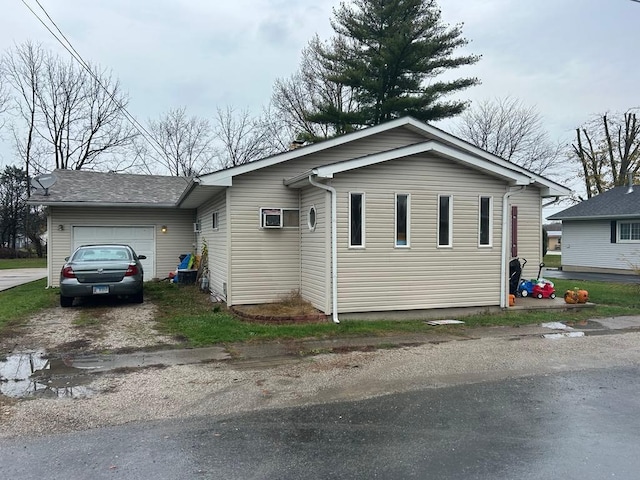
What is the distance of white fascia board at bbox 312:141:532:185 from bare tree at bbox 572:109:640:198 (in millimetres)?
31720

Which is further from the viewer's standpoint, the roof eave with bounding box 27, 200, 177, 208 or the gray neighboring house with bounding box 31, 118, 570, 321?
the roof eave with bounding box 27, 200, 177, 208

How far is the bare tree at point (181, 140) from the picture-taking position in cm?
3631

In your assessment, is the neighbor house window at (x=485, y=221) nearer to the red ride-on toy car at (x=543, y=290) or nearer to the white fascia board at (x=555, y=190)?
the red ride-on toy car at (x=543, y=290)

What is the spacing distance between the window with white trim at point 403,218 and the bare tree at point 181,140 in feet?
96.0

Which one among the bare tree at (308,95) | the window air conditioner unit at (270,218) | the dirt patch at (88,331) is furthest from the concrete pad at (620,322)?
the bare tree at (308,95)

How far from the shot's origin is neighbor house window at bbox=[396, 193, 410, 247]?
9.61 metres

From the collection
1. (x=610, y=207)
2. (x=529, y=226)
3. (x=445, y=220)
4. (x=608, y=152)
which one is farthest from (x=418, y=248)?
(x=608, y=152)

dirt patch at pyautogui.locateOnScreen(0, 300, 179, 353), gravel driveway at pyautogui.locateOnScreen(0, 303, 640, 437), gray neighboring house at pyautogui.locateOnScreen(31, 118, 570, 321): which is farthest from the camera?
gray neighboring house at pyautogui.locateOnScreen(31, 118, 570, 321)

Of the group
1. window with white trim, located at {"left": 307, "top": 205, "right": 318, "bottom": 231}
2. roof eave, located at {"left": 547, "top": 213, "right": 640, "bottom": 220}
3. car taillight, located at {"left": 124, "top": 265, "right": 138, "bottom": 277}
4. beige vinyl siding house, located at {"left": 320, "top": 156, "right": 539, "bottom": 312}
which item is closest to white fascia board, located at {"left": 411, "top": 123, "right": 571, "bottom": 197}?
beige vinyl siding house, located at {"left": 320, "top": 156, "right": 539, "bottom": 312}

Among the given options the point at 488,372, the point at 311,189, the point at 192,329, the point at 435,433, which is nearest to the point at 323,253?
the point at 311,189

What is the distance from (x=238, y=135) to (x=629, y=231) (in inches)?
1070

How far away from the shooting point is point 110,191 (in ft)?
53.5

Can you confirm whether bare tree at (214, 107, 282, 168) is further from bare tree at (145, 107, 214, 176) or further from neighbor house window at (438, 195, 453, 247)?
neighbor house window at (438, 195, 453, 247)

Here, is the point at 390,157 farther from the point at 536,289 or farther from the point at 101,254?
the point at 101,254
